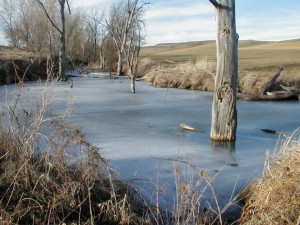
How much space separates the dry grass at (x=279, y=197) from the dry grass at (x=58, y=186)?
1099 mm

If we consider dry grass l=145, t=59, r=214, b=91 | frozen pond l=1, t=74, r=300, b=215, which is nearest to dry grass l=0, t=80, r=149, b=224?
frozen pond l=1, t=74, r=300, b=215

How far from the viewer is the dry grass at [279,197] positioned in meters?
3.67

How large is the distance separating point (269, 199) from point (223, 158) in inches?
96.7

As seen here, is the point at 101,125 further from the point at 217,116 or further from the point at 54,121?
the point at 54,121

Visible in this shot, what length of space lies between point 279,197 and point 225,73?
3.76 metres

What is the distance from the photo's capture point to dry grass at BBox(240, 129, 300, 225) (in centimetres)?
367

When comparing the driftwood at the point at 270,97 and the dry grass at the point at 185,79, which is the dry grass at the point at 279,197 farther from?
the dry grass at the point at 185,79

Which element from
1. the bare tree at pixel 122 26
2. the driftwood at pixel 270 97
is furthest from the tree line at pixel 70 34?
the driftwood at pixel 270 97

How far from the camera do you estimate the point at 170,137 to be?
25.3ft

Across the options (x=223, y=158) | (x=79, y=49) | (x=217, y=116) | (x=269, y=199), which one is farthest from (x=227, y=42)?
(x=79, y=49)

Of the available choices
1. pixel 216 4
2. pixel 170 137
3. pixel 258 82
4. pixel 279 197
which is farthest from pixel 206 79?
pixel 279 197

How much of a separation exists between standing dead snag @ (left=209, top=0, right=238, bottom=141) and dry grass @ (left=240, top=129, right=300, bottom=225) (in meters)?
3.20

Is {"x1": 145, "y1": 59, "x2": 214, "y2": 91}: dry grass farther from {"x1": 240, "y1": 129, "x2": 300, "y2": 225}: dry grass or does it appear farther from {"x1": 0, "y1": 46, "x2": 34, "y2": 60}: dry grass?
{"x1": 240, "y1": 129, "x2": 300, "y2": 225}: dry grass

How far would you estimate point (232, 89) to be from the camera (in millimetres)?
7285
